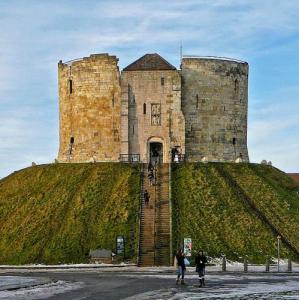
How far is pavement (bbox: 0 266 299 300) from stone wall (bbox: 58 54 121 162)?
2438 cm

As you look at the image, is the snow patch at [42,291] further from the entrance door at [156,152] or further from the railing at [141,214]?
the entrance door at [156,152]

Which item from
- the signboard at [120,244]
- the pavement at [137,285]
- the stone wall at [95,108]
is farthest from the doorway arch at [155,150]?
the pavement at [137,285]

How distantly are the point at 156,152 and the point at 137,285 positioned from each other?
124 ft

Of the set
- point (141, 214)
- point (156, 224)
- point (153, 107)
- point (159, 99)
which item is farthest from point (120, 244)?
point (159, 99)

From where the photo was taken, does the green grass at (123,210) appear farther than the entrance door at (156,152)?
No

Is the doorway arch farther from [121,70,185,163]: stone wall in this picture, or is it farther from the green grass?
the green grass

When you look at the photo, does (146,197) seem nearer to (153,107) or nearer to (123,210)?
(123,210)

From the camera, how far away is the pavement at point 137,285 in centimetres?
3725

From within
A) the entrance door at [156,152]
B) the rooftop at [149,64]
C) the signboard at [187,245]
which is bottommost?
the signboard at [187,245]

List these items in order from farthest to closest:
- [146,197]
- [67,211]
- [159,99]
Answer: [159,99]
[67,211]
[146,197]

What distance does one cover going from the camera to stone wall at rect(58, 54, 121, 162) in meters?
78.1

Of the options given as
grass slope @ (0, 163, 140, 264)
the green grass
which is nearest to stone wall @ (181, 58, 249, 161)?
the green grass

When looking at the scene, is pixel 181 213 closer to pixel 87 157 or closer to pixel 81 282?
pixel 87 157

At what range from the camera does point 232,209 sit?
66688mm
